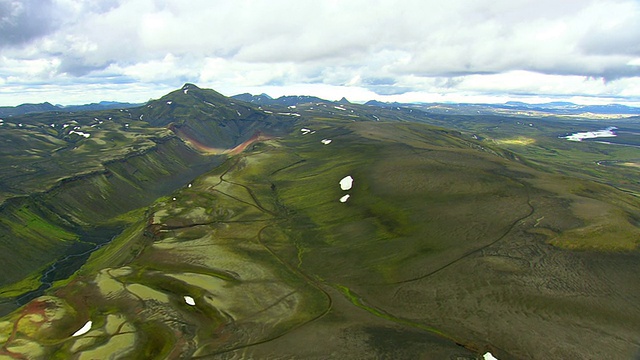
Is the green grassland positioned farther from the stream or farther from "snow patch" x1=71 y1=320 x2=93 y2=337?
the stream

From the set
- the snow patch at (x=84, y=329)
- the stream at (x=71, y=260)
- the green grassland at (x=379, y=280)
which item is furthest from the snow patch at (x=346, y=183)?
the stream at (x=71, y=260)

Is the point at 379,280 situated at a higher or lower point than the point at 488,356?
lower

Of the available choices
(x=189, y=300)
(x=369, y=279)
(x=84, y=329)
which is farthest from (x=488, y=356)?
(x=84, y=329)

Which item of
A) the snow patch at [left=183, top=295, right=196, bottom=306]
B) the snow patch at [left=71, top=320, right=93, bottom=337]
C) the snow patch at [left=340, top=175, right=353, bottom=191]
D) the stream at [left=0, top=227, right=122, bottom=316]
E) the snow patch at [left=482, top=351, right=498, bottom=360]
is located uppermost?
the snow patch at [left=340, top=175, right=353, bottom=191]

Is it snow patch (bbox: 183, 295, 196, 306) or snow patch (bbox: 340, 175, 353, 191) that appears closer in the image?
snow patch (bbox: 183, 295, 196, 306)

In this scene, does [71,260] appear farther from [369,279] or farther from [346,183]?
[369,279]

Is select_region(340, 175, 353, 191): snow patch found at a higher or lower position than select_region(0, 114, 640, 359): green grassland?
higher

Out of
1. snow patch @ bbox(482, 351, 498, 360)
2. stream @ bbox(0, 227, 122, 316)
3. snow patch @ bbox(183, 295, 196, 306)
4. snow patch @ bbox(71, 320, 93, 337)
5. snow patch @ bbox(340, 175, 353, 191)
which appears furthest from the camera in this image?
snow patch @ bbox(340, 175, 353, 191)

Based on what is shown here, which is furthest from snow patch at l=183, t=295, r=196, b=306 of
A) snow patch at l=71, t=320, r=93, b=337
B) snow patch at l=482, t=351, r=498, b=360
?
snow patch at l=482, t=351, r=498, b=360
